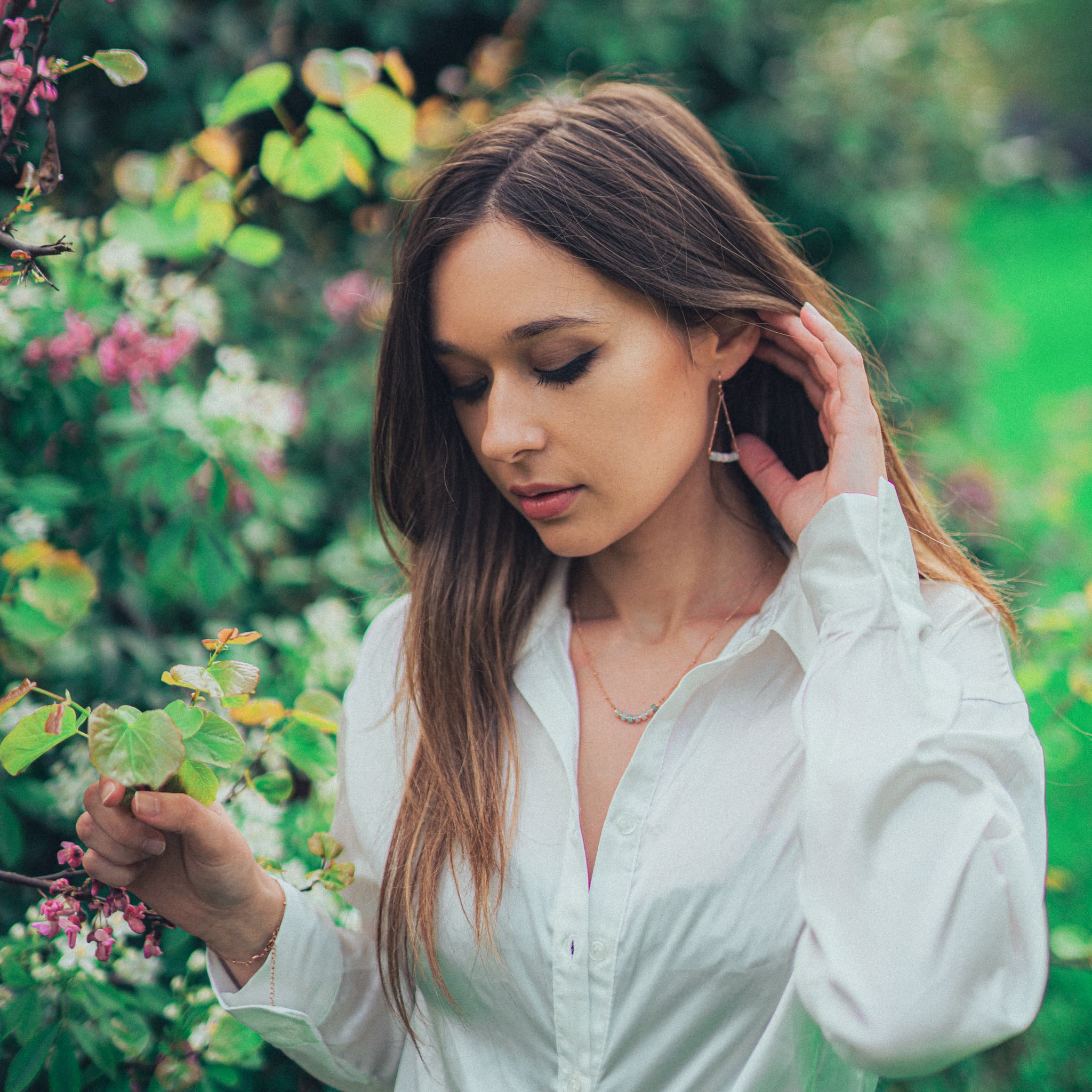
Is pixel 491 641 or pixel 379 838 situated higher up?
pixel 491 641

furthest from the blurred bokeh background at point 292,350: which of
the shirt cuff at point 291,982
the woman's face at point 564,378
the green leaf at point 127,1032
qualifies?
the woman's face at point 564,378

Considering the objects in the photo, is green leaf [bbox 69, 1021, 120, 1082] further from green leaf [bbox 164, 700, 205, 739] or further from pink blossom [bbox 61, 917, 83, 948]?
green leaf [bbox 164, 700, 205, 739]

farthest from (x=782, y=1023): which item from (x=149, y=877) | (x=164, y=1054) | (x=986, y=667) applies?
(x=164, y=1054)

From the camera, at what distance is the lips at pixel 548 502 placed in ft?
4.92

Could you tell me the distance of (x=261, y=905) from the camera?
1418mm

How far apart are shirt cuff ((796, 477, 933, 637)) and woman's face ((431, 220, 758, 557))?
0.86 feet

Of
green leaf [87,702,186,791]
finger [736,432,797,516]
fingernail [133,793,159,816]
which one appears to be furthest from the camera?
finger [736,432,797,516]

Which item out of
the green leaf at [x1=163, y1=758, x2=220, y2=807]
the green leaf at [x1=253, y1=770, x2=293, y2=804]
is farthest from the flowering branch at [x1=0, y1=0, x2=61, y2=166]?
the green leaf at [x1=253, y1=770, x2=293, y2=804]

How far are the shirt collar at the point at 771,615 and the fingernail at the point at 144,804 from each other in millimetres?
642

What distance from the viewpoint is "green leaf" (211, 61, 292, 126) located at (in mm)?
1767

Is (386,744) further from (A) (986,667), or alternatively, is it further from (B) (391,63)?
(B) (391,63)

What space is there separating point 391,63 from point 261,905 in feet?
4.62

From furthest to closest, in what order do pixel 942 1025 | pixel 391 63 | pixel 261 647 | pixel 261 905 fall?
pixel 261 647, pixel 391 63, pixel 261 905, pixel 942 1025

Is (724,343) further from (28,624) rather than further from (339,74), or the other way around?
(28,624)
